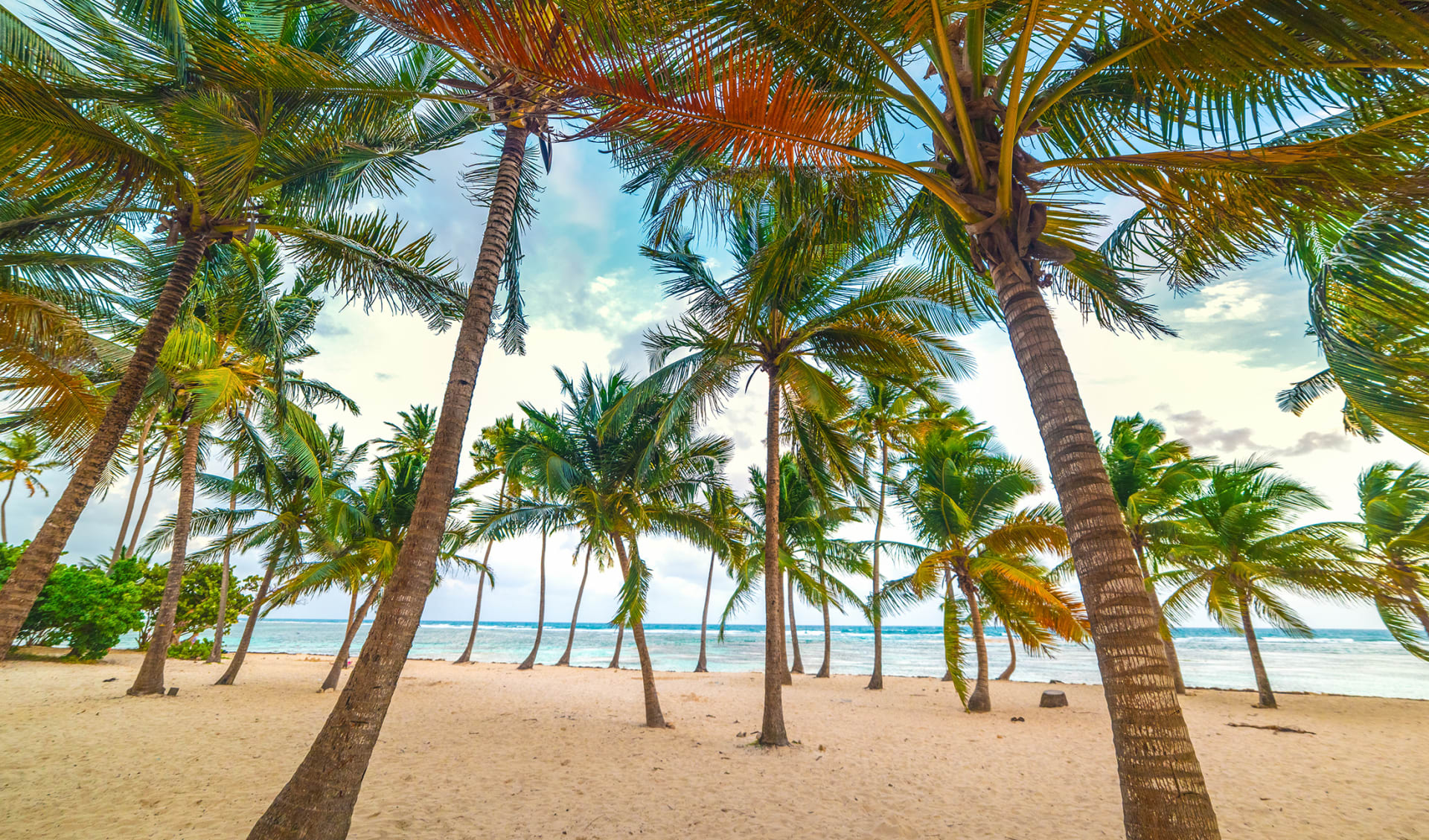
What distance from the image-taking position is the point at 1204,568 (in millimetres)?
13203

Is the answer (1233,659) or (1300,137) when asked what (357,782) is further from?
(1233,659)

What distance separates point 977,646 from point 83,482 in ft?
44.6

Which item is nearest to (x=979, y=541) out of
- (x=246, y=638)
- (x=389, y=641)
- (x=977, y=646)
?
(x=977, y=646)

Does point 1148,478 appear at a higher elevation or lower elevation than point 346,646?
higher

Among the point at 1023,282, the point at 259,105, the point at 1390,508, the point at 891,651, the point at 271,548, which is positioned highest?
the point at 259,105

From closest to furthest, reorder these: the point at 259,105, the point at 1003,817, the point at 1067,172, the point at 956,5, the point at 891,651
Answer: the point at 956,5 → the point at 1067,172 → the point at 259,105 → the point at 1003,817 → the point at 891,651

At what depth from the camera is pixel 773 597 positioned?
8.05 metres

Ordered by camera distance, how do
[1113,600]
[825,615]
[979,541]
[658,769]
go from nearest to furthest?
1. [1113,600]
2. [658,769]
3. [979,541]
4. [825,615]

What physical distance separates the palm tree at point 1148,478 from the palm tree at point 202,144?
51.2ft

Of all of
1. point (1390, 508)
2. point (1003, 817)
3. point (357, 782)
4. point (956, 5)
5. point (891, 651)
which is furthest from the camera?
point (891, 651)

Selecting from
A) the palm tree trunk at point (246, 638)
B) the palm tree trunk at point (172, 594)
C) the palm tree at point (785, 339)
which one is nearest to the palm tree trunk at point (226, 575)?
the palm tree trunk at point (246, 638)

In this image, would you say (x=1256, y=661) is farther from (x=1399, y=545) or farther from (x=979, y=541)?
(x=979, y=541)

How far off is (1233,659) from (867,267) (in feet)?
132

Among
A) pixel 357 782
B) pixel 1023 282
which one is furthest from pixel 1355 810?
pixel 357 782
